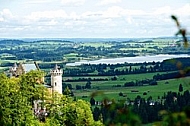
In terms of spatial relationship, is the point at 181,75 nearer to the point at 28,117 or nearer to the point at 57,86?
the point at 28,117

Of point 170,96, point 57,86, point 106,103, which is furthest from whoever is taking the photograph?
point 170,96

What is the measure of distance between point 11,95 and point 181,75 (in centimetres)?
7244

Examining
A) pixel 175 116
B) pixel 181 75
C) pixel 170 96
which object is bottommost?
pixel 170 96

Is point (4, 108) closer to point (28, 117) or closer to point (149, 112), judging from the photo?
point (28, 117)

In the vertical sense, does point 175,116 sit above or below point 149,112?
above

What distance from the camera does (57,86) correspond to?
114 metres

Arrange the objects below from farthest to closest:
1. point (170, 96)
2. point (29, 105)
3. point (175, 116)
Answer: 1. point (170, 96)
2. point (29, 105)
3. point (175, 116)

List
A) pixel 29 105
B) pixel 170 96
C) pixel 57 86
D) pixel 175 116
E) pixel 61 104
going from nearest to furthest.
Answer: pixel 175 116, pixel 29 105, pixel 61 104, pixel 57 86, pixel 170 96

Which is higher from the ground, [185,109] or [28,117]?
[185,109]

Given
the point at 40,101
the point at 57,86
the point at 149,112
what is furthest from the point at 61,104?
the point at 149,112

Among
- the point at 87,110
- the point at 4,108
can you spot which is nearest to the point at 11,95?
the point at 4,108

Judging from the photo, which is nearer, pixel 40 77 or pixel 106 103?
pixel 106 103

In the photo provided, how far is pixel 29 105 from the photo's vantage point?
86.8 metres

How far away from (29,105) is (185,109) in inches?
3011
